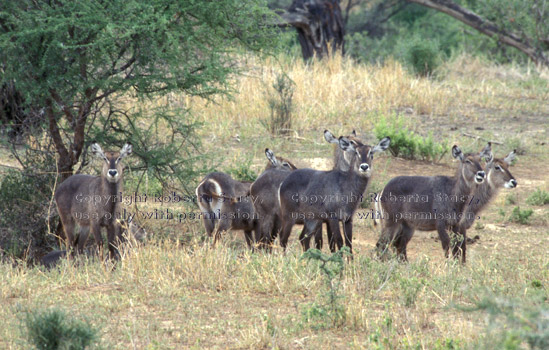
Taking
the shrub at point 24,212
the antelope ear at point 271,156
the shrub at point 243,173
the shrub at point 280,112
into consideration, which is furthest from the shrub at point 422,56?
the shrub at point 24,212

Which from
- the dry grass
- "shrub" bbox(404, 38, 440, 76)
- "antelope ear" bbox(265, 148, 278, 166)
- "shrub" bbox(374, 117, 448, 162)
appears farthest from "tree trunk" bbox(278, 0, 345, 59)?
"antelope ear" bbox(265, 148, 278, 166)

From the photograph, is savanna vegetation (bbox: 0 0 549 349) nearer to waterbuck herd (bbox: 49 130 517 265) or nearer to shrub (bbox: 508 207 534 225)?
shrub (bbox: 508 207 534 225)

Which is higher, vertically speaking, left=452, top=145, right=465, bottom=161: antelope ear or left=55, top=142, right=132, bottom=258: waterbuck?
left=452, top=145, right=465, bottom=161: antelope ear

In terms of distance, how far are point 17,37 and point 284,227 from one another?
12.3 ft

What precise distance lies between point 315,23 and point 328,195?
12837 mm

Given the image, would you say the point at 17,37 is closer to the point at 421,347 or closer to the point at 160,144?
the point at 160,144

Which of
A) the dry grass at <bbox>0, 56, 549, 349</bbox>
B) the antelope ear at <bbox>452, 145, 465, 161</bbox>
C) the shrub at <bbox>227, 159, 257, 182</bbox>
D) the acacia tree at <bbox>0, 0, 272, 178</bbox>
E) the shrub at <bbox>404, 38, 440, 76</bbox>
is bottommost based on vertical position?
the dry grass at <bbox>0, 56, 549, 349</bbox>

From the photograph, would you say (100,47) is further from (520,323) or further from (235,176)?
(520,323)

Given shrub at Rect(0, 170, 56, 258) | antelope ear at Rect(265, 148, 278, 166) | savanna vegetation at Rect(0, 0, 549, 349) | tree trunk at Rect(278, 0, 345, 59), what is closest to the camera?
savanna vegetation at Rect(0, 0, 549, 349)

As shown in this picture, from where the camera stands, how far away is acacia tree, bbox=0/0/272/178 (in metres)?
8.18

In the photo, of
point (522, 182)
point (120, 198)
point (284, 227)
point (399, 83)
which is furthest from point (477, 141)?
point (120, 198)

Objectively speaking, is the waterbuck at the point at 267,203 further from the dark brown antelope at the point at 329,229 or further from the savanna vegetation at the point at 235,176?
the savanna vegetation at the point at 235,176

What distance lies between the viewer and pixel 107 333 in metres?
5.42

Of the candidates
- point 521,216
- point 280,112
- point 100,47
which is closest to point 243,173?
point 280,112
